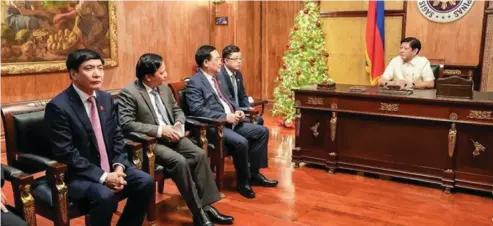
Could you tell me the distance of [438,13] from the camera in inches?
221

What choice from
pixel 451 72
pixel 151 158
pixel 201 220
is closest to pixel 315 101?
pixel 201 220

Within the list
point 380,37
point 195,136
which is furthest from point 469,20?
point 195,136

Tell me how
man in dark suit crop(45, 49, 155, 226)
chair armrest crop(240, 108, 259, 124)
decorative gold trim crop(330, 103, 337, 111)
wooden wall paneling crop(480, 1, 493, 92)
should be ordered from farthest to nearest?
wooden wall paneling crop(480, 1, 493, 92) → decorative gold trim crop(330, 103, 337, 111) → chair armrest crop(240, 108, 259, 124) → man in dark suit crop(45, 49, 155, 226)

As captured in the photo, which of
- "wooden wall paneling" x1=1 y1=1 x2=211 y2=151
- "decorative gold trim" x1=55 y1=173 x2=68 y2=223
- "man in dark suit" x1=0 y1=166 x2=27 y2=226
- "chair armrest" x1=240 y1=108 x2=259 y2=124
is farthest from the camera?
"wooden wall paneling" x1=1 y1=1 x2=211 y2=151

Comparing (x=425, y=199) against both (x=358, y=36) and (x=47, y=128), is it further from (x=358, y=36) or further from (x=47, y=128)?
(x=358, y=36)

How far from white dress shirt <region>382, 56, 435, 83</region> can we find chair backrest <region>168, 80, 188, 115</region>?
2122 mm

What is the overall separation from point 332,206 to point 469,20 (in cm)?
374

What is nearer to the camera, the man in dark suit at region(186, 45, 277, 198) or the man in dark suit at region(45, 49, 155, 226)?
the man in dark suit at region(45, 49, 155, 226)

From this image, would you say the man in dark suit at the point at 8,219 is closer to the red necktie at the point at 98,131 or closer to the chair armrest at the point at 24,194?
the chair armrest at the point at 24,194

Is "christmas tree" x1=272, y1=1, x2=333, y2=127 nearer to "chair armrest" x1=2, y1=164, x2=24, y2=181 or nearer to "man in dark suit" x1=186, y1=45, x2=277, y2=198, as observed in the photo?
"man in dark suit" x1=186, y1=45, x2=277, y2=198

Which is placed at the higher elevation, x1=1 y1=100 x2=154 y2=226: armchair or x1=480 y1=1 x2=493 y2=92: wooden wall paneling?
x1=480 y1=1 x2=493 y2=92: wooden wall paneling

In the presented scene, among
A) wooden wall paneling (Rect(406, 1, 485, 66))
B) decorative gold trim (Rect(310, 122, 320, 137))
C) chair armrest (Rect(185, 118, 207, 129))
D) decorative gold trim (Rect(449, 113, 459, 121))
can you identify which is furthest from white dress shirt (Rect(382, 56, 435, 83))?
chair armrest (Rect(185, 118, 207, 129))

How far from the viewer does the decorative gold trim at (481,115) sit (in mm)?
3148

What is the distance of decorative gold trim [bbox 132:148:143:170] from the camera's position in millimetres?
2453
